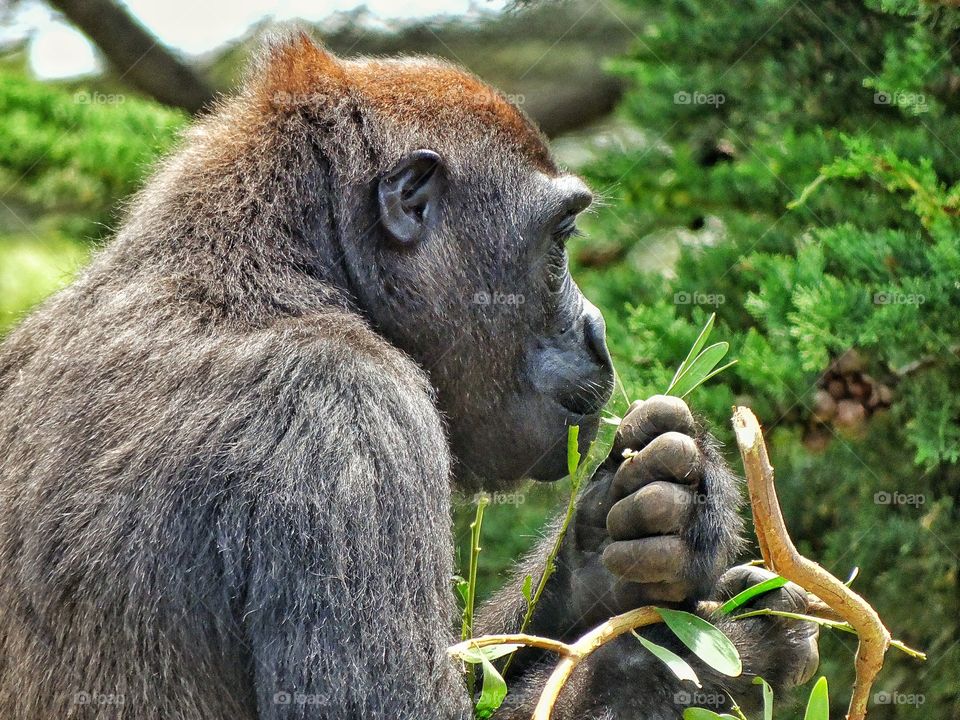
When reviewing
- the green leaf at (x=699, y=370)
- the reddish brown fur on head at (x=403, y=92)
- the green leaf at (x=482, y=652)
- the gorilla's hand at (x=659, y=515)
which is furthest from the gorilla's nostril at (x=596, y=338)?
the green leaf at (x=482, y=652)

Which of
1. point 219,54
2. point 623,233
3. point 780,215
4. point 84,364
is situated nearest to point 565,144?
point 219,54

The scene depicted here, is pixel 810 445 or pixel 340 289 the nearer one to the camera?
pixel 340 289

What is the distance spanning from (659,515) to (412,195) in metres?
1.14

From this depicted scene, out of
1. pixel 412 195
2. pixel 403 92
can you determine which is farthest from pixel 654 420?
pixel 403 92

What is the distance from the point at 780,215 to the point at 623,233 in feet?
2.70

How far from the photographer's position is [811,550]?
437cm

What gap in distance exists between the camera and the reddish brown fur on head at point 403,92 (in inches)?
125

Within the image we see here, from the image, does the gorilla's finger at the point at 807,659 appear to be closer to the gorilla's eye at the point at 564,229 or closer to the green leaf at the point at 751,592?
the green leaf at the point at 751,592

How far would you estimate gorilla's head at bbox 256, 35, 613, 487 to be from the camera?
3043mm

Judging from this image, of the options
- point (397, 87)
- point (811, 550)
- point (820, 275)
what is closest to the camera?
point (397, 87)

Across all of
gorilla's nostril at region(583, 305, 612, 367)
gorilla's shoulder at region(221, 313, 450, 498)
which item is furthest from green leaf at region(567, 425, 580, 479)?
gorilla's nostril at region(583, 305, 612, 367)

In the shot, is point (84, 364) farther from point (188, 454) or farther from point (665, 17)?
point (665, 17)

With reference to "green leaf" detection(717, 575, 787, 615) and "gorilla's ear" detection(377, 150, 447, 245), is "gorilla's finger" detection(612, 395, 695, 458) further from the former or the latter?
"gorilla's ear" detection(377, 150, 447, 245)

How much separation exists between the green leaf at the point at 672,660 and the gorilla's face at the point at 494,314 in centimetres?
74
